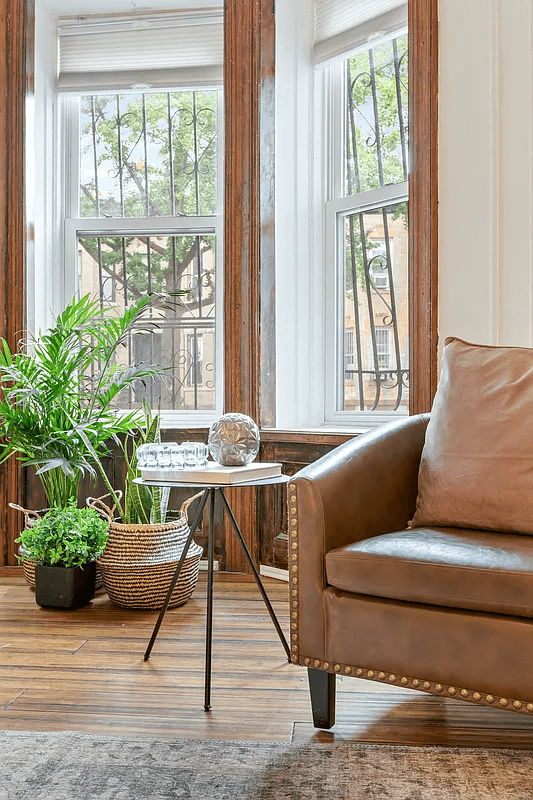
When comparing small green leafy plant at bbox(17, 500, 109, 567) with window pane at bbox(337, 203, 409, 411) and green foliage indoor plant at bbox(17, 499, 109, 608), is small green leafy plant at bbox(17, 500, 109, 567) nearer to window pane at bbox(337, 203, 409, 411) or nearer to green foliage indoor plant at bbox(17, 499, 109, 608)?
green foliage indoor plant at bbox(17, 499, 109, 608)

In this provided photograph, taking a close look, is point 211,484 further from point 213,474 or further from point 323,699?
point 323,699

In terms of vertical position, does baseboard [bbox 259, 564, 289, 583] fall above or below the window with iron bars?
below

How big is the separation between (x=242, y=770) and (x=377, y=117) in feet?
9.13

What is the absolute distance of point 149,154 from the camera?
373 centimetres

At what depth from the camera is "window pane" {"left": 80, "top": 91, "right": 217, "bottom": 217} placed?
3691 mm

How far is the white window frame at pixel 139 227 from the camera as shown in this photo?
12.0ft

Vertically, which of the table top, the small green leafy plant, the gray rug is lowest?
the gray rug

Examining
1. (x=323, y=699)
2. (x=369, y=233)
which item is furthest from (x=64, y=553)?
(x=369, y=233)

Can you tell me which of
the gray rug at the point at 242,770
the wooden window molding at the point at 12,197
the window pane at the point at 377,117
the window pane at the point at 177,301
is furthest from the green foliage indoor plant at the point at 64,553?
the window pane at the point at 377,117

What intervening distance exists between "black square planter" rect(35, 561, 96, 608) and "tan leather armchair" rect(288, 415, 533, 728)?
128 centimetres

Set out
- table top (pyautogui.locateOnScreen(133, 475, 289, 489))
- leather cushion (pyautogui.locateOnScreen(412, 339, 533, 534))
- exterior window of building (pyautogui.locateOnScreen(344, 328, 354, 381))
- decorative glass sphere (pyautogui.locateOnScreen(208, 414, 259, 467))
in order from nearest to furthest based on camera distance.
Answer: leather cushion (pyautogui.locateOnScreen(412, 339, 533, 534))
table top (pyautogui.locateOnScreen(133, 475, 289, 489))
decorative glass sphere (pyautogui.locateOnScreen(208, 414, 259, 467))
exterior window of building (pyautogui.locateOnScreen(344, 328, 354, 381))

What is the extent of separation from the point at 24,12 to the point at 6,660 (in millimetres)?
2961

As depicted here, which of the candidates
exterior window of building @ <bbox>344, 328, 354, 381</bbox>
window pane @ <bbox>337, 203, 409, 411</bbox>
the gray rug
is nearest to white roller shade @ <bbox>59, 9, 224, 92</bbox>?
window pane @ <bbox>337, 203, 409, 411</bbox>

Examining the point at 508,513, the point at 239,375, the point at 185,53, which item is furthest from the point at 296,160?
the point at 508,513
